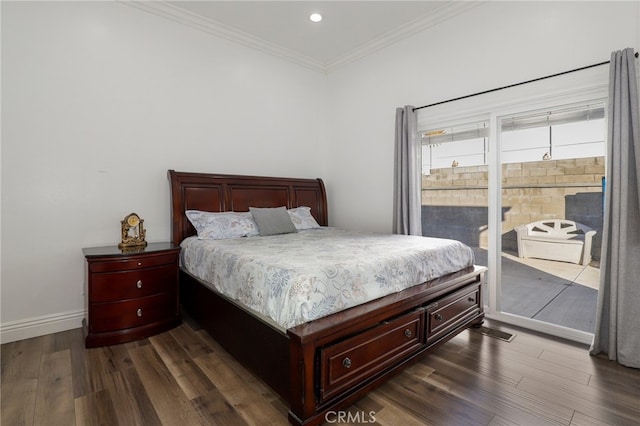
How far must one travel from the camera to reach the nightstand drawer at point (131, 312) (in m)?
2.45

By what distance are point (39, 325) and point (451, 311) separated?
11.0 feet

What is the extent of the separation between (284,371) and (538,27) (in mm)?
3318

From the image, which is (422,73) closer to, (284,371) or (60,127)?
(284,371)

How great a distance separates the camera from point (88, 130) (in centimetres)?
287

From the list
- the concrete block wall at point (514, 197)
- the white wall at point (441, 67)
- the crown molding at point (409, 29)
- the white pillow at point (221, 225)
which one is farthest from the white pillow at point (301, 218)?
the crown molding at point (409, 29)

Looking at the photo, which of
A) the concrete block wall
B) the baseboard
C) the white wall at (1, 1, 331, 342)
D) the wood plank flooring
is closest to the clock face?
the white wall at (1, 1, 331, 342)

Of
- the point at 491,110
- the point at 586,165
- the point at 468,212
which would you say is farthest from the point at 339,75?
the point at 586,165

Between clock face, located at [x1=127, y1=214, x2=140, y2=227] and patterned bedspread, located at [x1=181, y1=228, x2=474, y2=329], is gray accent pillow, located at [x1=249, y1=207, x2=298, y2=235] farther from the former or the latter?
clock face, located at [x1=127, y1=214, x2=140, y2=227]

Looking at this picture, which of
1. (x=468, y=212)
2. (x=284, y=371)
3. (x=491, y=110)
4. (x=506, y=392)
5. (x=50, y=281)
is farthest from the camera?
(x=468, y=212)

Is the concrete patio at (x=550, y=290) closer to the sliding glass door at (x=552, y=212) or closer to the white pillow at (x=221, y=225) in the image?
the sliding glass door at (x=552, y=212)

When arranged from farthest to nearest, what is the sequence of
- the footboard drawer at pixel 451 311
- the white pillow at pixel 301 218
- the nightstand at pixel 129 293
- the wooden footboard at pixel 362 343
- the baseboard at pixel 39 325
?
the white pillow at pixel 301 218 → the baseboard at pixel 39 325 → the nightstand at pixel 129 293 → the footboard drawer at pixel 451 311 → the wooden footboard at pixel 362 343

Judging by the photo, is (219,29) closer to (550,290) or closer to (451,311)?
(451,311)

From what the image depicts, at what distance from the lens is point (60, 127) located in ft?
8.99

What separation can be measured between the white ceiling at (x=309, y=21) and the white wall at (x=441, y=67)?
15 centimetres
